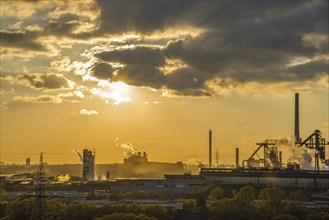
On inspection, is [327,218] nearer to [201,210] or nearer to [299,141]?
[201,210]

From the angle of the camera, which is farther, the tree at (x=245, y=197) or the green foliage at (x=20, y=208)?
the tree at (x=245, y=197)

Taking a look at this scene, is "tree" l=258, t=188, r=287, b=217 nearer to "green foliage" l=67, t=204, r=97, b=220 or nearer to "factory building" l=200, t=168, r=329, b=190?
"green foliage" l=67, t=204, r=97, b=220

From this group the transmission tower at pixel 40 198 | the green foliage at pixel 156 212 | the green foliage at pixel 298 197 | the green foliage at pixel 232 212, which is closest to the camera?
the transmission tower at pixel 40 198

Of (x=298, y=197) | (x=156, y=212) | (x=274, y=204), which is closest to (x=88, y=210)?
(x=156, y=212)

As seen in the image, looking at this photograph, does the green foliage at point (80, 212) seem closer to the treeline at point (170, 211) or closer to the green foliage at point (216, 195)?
the treeline at point (170, 211)

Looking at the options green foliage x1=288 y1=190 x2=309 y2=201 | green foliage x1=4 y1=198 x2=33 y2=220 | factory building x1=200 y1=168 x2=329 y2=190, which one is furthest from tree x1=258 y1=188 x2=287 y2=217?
factory building x1=200 y1=168 x2=329 y2=190

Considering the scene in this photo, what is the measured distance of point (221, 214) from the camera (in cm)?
7575

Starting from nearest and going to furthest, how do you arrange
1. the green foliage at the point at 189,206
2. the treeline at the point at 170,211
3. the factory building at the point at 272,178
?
the treeline at the point at 170,211, the green foliage at the point at 189,206, the factory building at the point at 272,178

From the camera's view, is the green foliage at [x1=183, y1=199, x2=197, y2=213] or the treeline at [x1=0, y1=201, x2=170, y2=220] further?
the green foliage at [x1=183, y1=199, x2=197, y2=213]

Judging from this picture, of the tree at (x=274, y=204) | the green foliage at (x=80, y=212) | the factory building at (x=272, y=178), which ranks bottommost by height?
the green foliage at (x=80, y=212)

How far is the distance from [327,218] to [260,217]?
9.08 metres

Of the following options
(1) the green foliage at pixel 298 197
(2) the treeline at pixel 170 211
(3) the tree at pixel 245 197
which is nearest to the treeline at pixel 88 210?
(2) the treeline at pixel 170 211

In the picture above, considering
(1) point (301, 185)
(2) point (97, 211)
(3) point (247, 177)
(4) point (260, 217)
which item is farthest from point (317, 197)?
(2) point (97, 211)

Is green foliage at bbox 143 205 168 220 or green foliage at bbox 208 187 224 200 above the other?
green foliage at bbox 208 187 224 200
